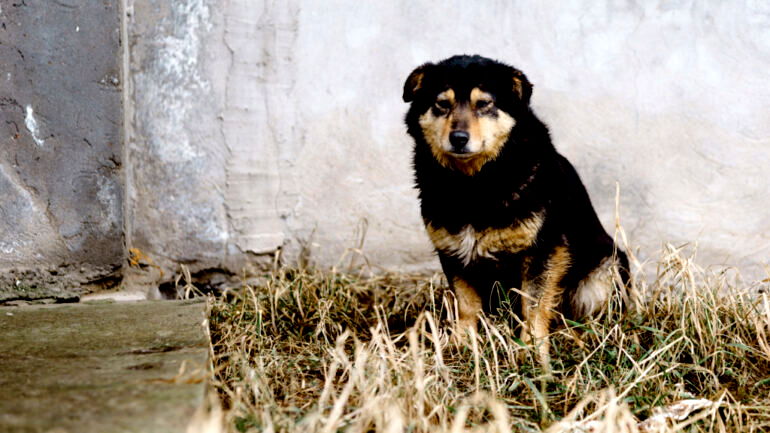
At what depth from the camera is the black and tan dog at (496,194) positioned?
3.54 m

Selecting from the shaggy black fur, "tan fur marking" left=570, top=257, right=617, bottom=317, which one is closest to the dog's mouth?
the shaggy black fur

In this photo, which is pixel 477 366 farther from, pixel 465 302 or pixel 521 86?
→ pixel 521 86

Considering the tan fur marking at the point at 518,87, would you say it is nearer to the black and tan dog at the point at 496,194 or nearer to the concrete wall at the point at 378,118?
the black and tan dog at the point at 496,194

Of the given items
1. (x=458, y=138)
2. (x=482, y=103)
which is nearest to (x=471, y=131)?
(x=458, y=138)

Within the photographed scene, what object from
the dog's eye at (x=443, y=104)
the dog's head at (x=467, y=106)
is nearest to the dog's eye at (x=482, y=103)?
Result: the dog's head at (x=467, y=106)

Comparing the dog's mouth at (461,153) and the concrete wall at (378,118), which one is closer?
the dog's mouth at (461,153)

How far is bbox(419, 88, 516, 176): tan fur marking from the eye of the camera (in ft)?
11.5

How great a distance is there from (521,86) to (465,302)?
108 centimetres

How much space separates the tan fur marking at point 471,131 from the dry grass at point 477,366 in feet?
2.39

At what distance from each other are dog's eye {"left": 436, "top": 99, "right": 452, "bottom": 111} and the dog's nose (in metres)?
0.19

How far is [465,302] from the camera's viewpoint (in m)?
3.76

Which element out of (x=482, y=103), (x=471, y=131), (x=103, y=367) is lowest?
(x=103, y=367)

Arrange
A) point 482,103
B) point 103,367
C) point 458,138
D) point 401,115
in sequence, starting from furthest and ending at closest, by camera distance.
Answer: point 401,115
point 482,103
point 458,138
point 103,367

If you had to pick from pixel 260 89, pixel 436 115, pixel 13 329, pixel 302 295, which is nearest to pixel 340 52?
pixel 260 89
